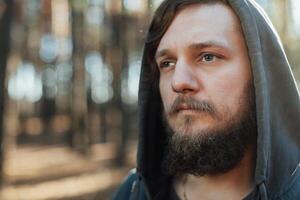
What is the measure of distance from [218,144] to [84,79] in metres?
19.2

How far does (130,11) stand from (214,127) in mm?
17101

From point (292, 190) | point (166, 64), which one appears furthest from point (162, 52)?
point (292, 190)

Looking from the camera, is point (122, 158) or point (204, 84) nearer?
point (204, 84)

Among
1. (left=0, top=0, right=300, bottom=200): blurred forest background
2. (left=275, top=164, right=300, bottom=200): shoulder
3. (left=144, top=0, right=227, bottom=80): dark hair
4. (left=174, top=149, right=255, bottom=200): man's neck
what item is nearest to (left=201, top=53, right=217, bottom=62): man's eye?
(left=144, top=0, right=227, bottom=80): dark hair

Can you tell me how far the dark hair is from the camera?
110 inches

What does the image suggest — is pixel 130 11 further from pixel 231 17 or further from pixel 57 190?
pixel 231 17

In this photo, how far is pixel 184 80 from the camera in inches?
102

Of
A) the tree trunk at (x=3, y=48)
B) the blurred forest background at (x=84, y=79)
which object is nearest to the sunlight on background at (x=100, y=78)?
the blurred forest background at (x=84, y=79)

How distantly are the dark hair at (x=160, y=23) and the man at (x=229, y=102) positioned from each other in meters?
0.03

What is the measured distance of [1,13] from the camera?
914 centimetres

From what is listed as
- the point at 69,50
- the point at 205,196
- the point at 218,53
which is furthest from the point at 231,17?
the point at 69,50

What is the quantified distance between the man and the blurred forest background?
10047 mm

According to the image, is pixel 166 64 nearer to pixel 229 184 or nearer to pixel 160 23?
pixel 160 23

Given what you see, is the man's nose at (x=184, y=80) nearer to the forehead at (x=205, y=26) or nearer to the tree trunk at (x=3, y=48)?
the forehead at (x=205, y=26)
